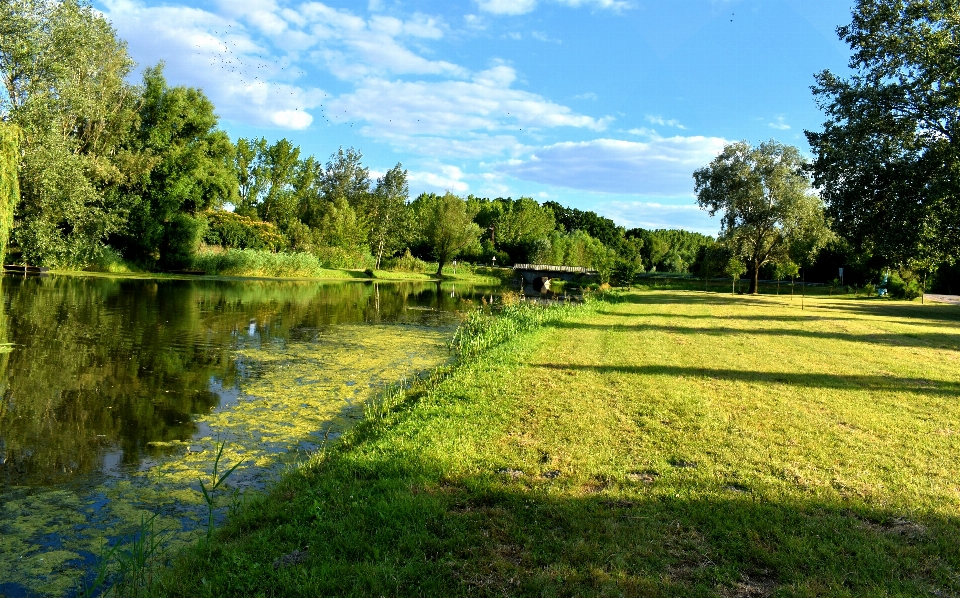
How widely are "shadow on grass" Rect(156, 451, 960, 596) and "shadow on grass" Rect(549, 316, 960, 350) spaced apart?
12.9 metres

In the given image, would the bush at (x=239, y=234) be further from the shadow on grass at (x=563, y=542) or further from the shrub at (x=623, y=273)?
the shadow on grass at (x=563, y=542)

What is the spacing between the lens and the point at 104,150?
39.1 metres

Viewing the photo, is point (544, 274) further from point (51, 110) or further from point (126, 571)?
point (126, 571)

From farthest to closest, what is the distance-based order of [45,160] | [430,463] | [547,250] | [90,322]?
[547,250], [45,160], [90,322], [430,463]

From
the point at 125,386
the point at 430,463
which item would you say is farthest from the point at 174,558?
the point at 125,386

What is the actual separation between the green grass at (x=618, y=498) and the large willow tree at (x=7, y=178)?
65.3 ft

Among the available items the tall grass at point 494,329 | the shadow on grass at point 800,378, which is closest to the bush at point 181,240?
the tall grass at point 494,329

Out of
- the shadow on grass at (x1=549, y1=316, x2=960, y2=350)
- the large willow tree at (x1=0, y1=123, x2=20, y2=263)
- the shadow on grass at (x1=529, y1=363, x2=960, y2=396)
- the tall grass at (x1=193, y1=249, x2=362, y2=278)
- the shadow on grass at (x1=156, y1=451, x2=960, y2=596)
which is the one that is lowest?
the shadow on grass at (x1=156, y1=451, x2=960, y2=596)

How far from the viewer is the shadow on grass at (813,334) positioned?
1543 cm

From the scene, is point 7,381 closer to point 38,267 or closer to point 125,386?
point 125,386

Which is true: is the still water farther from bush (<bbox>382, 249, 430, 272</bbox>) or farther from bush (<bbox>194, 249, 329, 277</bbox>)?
bush (<bbox>382, 249, 430, 272</bbox>)

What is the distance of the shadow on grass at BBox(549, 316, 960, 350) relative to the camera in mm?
15430

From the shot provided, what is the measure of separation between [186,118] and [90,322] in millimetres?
33335

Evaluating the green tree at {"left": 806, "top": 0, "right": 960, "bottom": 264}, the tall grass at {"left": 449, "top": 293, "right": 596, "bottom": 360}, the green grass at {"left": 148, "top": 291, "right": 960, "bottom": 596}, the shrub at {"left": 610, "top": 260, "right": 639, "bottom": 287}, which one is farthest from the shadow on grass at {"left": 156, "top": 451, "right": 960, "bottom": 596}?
the shrub at {"left": 610, "top": 260, "right": 639, "bottom": 287}
